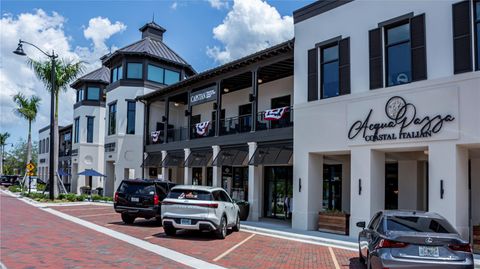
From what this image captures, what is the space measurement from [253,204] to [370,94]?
826cm

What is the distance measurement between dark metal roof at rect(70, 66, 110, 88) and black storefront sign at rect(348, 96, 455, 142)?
3481 centimetres

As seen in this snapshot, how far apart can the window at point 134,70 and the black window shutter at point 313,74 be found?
18.9 metres

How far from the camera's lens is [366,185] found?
51.8 ft

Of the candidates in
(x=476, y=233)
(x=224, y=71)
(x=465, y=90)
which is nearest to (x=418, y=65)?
(x=465, y=90)

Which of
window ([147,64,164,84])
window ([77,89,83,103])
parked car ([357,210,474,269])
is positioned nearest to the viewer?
parked car ([357,210,474,269])

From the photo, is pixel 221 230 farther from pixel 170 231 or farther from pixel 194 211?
pixel 170 231

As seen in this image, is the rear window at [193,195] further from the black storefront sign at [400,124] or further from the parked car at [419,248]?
the parked car at [419,248]

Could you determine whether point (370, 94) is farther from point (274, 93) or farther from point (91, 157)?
point (91, 157)

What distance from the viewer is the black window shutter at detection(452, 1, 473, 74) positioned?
43.4 feet

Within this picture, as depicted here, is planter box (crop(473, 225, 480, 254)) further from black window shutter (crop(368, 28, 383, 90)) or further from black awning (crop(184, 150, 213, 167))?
black awning (crop(184, 150, 213, 167))

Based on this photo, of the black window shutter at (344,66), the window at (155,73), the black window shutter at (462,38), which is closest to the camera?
the black window shutter at (462,38)

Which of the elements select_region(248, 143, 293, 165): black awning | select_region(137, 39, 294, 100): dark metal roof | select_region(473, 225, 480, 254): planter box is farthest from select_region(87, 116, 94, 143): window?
select_region(473, 225, 480, 254): planter box

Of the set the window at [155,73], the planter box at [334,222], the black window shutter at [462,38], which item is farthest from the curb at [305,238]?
the window at [155,73]

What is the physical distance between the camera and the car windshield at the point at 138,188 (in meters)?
17.7
